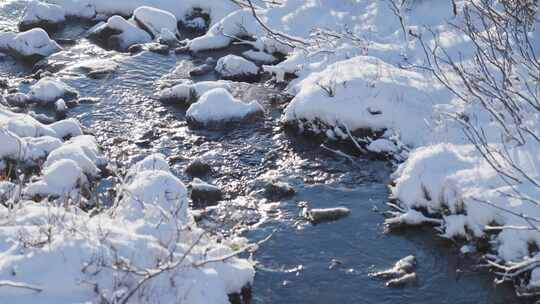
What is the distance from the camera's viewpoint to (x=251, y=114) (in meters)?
12.0

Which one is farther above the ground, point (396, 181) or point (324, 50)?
point (324, 50)

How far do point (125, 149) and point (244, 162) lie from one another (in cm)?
176

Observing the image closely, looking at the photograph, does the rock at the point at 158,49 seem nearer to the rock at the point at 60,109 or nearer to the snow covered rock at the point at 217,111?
the rock at the point at 60,109

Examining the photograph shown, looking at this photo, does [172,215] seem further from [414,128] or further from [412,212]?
[414,128]

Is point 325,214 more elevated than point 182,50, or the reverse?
point 182,50

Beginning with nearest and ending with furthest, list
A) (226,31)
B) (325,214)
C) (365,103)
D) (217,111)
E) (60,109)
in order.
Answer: (325,214), (365,103), (217,111), (60,109), (226,31)

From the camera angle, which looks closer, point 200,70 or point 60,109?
point 60,109

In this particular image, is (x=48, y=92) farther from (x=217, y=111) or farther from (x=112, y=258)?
(x=112, y=258)

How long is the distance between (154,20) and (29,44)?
264 cm

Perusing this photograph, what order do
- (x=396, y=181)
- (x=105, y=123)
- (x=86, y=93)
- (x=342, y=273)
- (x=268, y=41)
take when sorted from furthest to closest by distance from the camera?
(x=268, y=41), (x=86, y=93), (x=105, y=123), (x=396, y=181), (x=342, y=273)

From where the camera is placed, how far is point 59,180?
30.9 ft

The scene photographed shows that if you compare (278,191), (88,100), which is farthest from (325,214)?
(88,100)

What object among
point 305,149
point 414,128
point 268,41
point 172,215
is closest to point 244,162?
point 305,149

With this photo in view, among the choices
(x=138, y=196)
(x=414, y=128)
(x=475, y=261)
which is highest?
(x=414, y=128)
